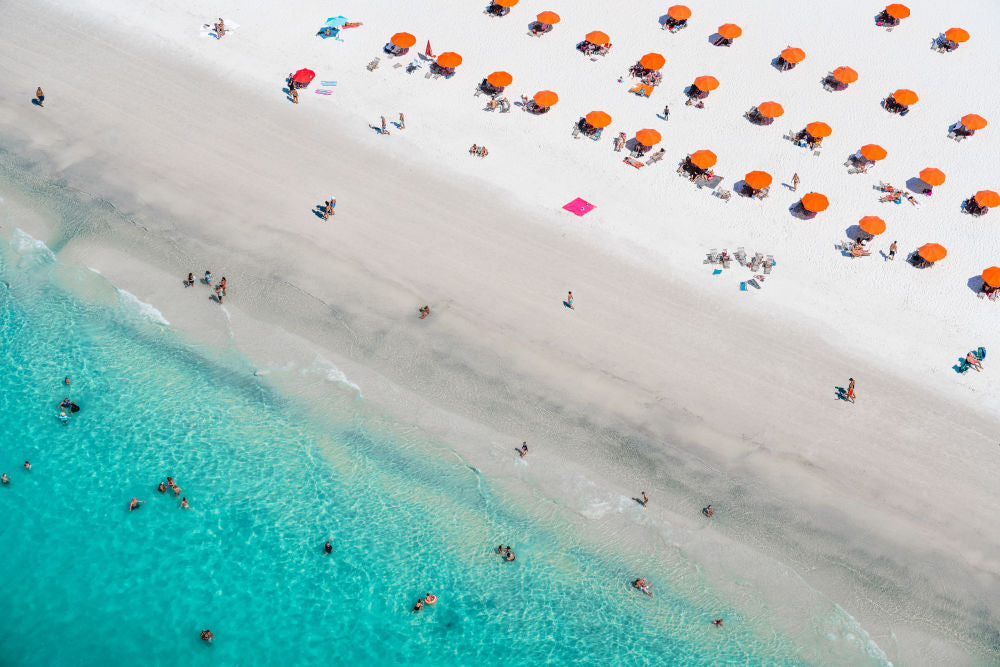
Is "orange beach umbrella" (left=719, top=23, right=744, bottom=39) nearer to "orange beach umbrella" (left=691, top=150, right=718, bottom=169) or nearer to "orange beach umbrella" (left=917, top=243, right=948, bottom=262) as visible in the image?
"orange beach umbrella" (left=691, top=150, right=718, bottom=169)

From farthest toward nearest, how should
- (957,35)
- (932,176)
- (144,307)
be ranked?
(957,35) < (932,176) < (144,307)

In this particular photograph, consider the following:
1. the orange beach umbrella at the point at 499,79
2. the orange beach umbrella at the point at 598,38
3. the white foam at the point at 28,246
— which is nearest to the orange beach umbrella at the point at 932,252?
the orange beach umbrella at the point at 598,38

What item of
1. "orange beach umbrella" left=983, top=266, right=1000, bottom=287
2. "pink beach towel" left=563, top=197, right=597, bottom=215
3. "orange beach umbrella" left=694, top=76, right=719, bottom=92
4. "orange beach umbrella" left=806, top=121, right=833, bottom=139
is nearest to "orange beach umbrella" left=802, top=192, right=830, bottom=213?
"orange beach umbrella" left=806, top=121, right=833, bottom=139

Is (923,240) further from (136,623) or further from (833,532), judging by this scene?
(136,623)

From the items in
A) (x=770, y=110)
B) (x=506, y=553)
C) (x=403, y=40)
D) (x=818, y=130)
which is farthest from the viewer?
(x=403, y=40)

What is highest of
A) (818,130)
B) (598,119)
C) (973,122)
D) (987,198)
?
(973,122)

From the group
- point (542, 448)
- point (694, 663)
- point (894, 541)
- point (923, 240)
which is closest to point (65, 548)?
point (542, 448)

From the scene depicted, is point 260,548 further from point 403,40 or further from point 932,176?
point 932,176

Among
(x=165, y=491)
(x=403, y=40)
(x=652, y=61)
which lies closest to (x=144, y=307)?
(x=165, y=491)
